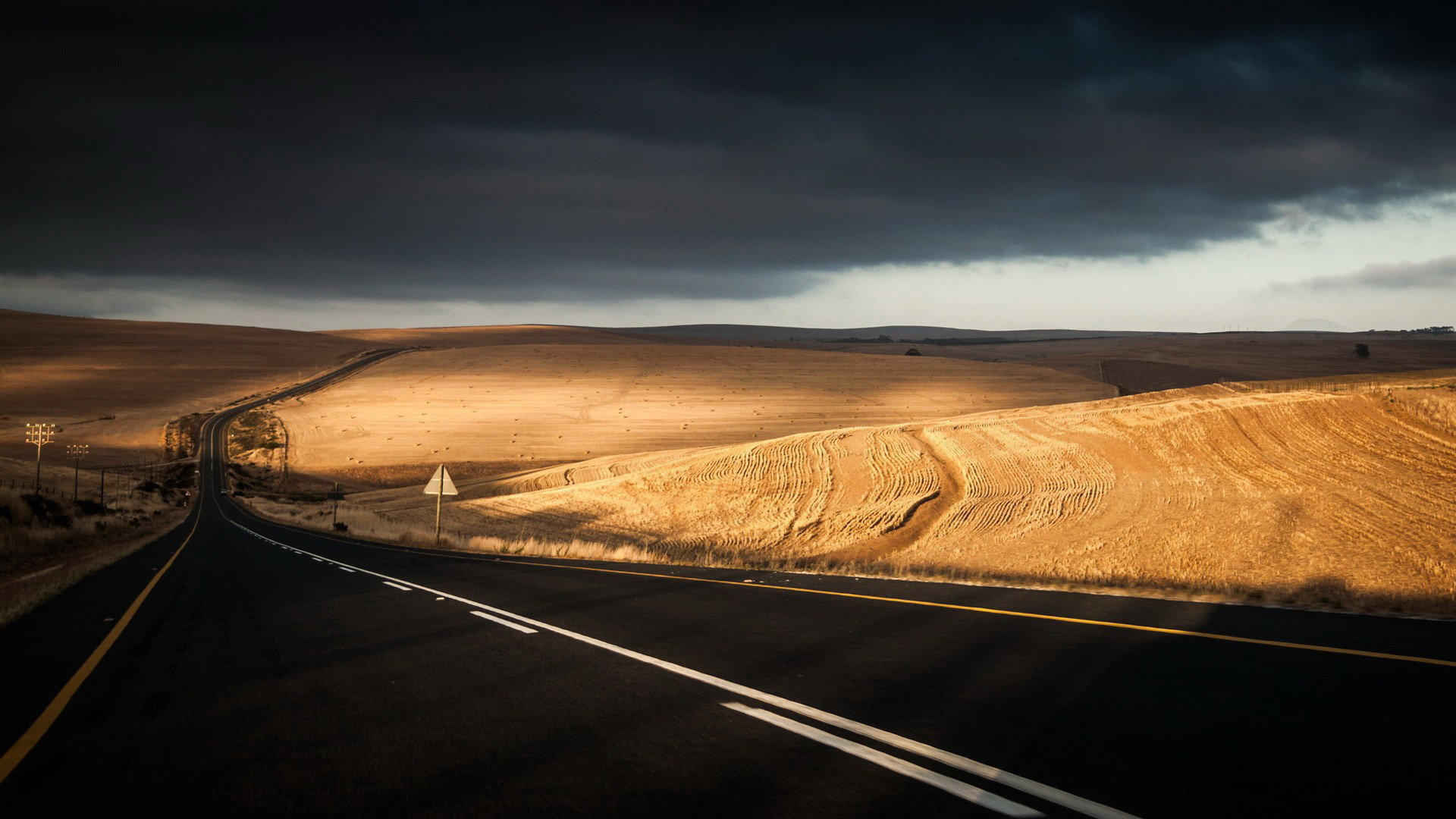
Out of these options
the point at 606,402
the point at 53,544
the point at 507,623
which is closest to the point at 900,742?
the point at 507,623

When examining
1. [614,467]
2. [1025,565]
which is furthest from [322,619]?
[614,467]

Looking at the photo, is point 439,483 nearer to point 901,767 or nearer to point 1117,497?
point 1117,497

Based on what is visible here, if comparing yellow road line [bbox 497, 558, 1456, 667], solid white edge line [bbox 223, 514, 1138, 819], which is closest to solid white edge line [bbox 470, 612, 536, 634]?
solid white edge line [bbox 223, 514, 1138, 819]

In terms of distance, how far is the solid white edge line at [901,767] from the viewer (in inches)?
170

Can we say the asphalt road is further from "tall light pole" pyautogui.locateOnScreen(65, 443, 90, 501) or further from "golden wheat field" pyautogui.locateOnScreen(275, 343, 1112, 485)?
"tall light pole" pyautogui.locateOnScreen(65, 443, 90, 501)

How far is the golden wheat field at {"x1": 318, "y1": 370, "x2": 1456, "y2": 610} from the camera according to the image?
16.0 m

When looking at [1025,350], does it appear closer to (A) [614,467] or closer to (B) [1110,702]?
(A) [614,467]

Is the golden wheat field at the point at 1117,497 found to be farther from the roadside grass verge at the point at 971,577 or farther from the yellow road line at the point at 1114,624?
the yellow road line at the point at 1114,624

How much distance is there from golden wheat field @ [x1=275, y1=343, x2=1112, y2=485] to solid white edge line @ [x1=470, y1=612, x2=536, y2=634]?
178 feet

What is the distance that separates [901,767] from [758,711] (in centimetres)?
146

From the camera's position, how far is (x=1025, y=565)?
1895cm

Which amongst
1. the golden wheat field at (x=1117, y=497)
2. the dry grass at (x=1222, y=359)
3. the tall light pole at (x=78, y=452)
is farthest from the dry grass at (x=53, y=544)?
the dry grass at (x=1222, y=359)

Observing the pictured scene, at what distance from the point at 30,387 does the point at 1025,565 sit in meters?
125

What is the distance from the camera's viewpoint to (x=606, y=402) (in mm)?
86438
